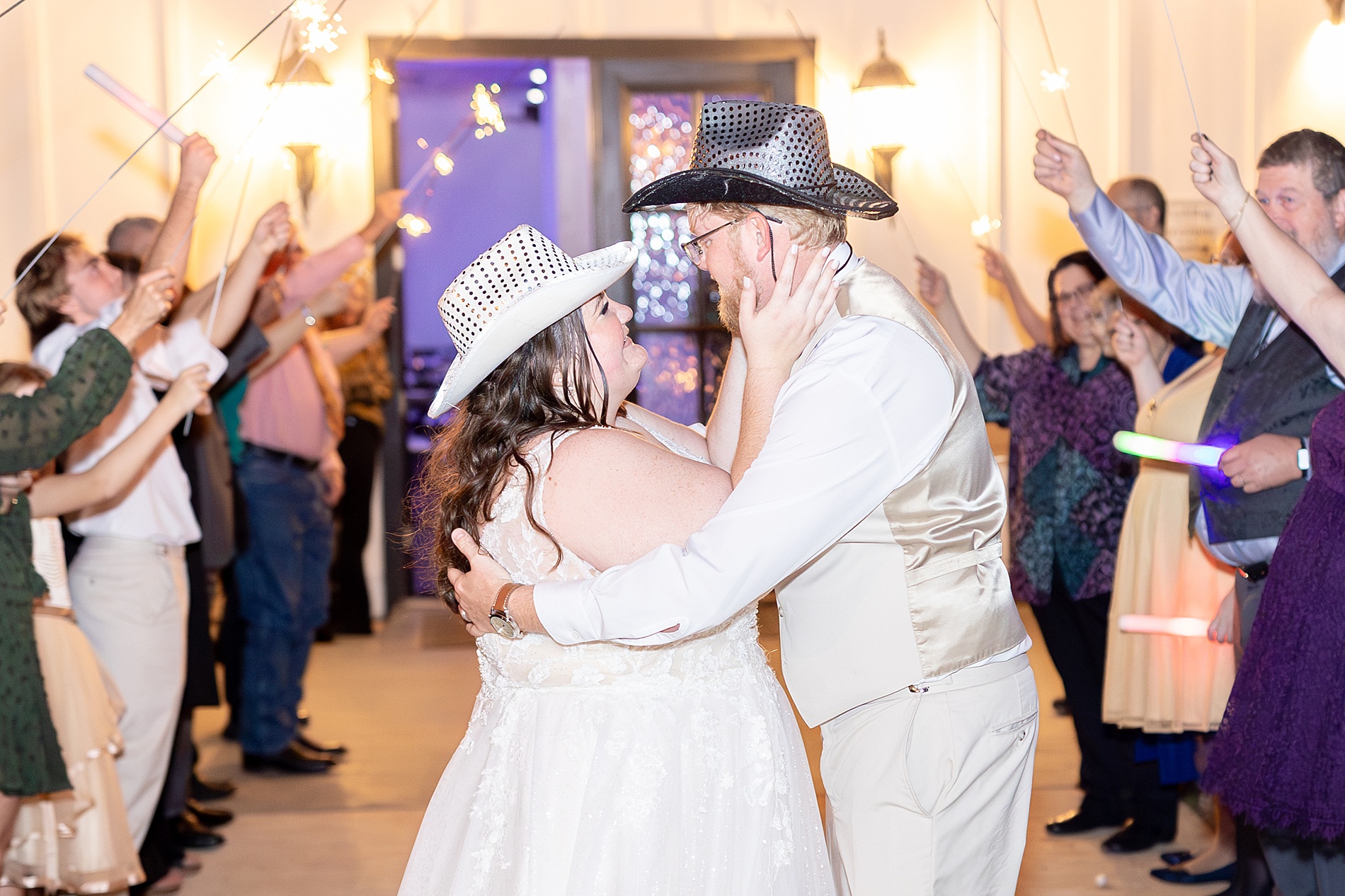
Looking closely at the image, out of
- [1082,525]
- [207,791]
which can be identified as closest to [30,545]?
[207,791]

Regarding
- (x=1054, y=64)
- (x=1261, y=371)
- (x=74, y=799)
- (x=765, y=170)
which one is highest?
(x=1054, y=64)

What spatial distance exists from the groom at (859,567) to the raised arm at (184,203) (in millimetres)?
1666

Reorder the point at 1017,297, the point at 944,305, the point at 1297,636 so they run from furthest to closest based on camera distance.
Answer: the point at 1017,297, the point at 944,305, the point at 1297,636

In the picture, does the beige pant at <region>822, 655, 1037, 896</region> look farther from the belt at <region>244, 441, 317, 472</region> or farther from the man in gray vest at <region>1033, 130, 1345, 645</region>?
the belt at <region>244, 441, 317, 472</region>

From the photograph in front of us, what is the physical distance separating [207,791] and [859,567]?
318 cm

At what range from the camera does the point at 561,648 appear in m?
1.81

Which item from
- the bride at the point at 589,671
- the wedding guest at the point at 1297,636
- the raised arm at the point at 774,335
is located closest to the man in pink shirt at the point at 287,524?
the bride at the point at 589,671

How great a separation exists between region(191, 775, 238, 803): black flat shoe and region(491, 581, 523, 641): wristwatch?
113 inches

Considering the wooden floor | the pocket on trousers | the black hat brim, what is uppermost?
the black hat brim

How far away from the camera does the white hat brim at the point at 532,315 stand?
1.75 m

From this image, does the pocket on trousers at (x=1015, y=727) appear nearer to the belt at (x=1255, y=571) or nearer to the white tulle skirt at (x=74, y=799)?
the belt at (x=1255, y=571)

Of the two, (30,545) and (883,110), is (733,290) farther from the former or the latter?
(883,110)

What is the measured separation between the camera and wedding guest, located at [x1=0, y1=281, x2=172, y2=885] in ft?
8.34

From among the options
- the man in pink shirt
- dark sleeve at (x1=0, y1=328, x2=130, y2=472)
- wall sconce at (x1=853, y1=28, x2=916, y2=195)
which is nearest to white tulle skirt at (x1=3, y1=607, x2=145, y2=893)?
dark sleeve at (x1=0, y1=328, x2=130, y2=472)
